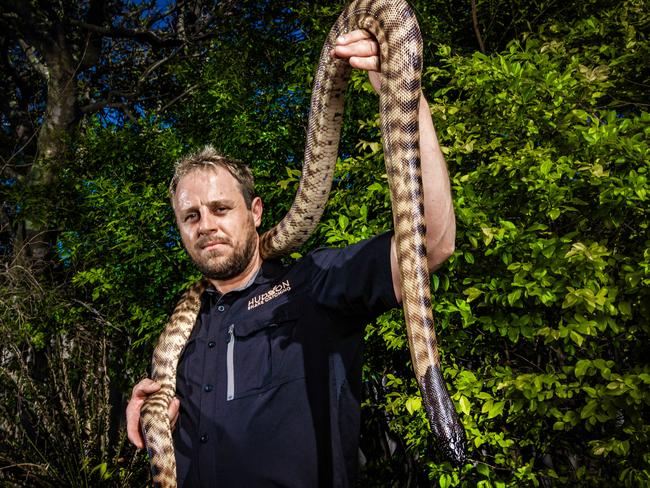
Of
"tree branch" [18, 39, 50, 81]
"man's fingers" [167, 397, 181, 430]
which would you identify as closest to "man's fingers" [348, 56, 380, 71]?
"man's fingers" [167, 397, 181, 430]

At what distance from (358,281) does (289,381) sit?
23.7 inches

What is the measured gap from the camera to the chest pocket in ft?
8.13

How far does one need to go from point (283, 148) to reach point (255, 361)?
4.09 meters

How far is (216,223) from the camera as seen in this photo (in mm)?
2971

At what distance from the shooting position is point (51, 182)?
31.6 ft

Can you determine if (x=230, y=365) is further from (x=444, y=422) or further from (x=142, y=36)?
(x=142, y=36)

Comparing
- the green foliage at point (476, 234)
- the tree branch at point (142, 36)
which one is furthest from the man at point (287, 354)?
the tree branch at point (142, 36)

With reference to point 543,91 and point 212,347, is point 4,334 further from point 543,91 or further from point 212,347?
point 543,91

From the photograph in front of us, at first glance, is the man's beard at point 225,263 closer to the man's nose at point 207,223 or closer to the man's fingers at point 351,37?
the man's nose at point 207,223

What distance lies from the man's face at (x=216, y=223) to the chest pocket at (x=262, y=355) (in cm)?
41

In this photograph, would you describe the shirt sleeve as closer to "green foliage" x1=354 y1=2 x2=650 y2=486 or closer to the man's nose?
the man's nose

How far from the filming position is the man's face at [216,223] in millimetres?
2920

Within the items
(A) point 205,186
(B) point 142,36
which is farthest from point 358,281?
(B) point 142,36

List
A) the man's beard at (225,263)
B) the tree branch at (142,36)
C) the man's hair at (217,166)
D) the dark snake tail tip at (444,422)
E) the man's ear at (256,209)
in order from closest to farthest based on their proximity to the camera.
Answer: the dark snake tail tip at (444,422) → the man's beard at (225,263) → the man's hair at (217,166) → the man's ear at (256,209) → the tree branch at (142,36)
